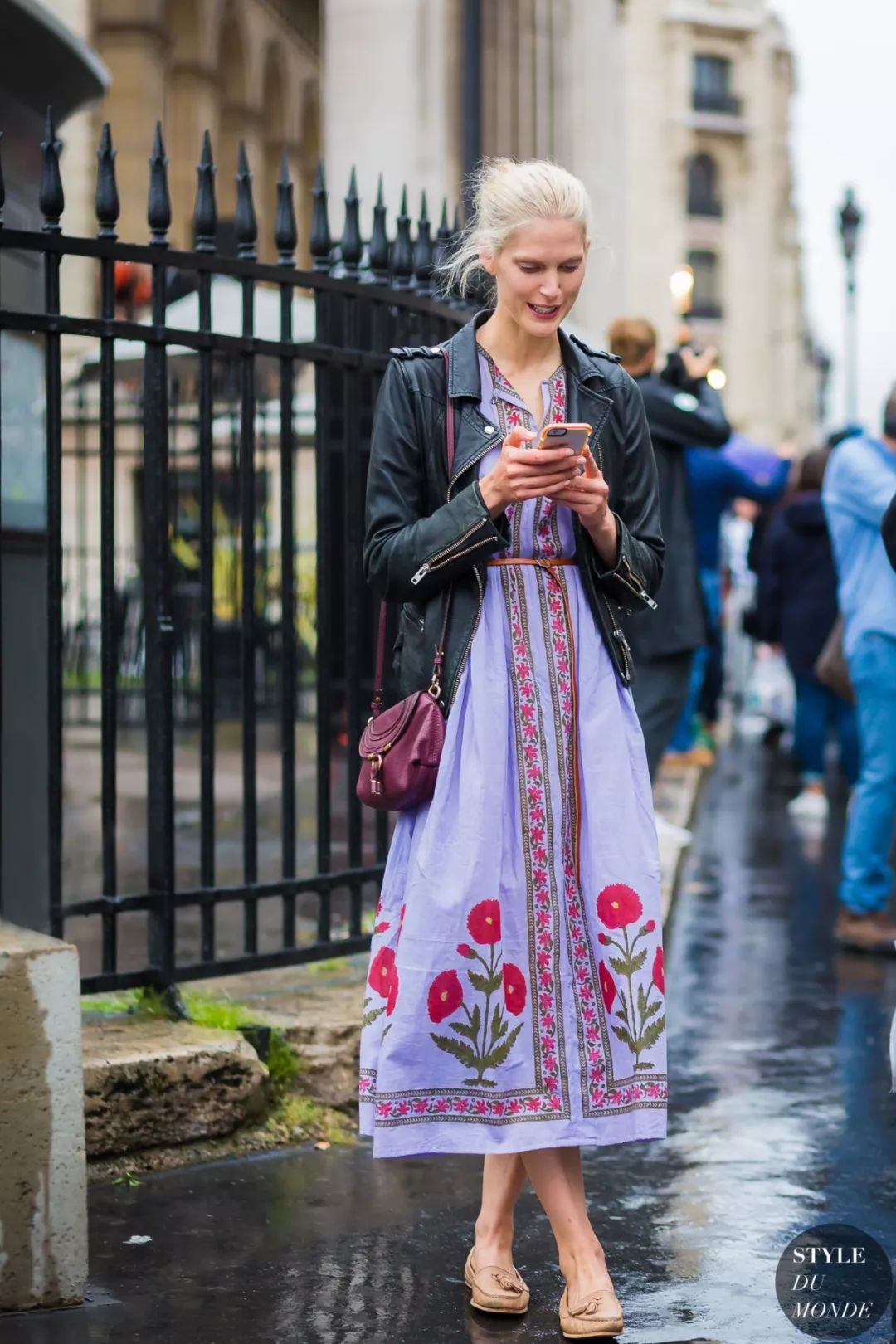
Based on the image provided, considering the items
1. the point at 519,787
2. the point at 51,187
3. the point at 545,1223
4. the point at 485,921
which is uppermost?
the point at 51,187

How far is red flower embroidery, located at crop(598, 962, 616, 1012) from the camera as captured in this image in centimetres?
358

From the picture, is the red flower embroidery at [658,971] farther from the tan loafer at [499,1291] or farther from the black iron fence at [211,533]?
the black iron fence at [211,533]

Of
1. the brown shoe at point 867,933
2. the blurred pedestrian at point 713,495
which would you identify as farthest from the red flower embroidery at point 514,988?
the brown shoe at point 867,933

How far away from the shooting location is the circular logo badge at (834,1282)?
3617 mm

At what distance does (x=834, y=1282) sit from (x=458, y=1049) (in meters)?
0.92

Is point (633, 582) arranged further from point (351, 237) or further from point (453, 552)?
point (351, 237)

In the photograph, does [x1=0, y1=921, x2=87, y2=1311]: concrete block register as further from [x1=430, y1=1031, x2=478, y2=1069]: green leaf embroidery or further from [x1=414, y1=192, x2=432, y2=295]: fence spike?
[x1=414, y1=192, x2=432, y2=295]: fence spike

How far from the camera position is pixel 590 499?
349 cm

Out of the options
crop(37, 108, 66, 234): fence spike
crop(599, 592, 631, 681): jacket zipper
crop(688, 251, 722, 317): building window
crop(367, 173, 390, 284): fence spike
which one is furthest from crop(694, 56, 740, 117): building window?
crop(599, 592, 631, 681): jacket zipper

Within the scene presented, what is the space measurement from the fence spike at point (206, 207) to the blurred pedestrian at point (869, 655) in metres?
2.76

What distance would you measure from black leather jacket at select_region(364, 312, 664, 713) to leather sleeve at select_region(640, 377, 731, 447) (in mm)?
3352

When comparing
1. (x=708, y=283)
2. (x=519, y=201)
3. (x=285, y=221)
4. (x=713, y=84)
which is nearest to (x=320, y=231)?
(x=285, y=221)

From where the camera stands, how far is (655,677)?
22.6 ft

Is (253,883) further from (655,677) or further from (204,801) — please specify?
(655,677)
